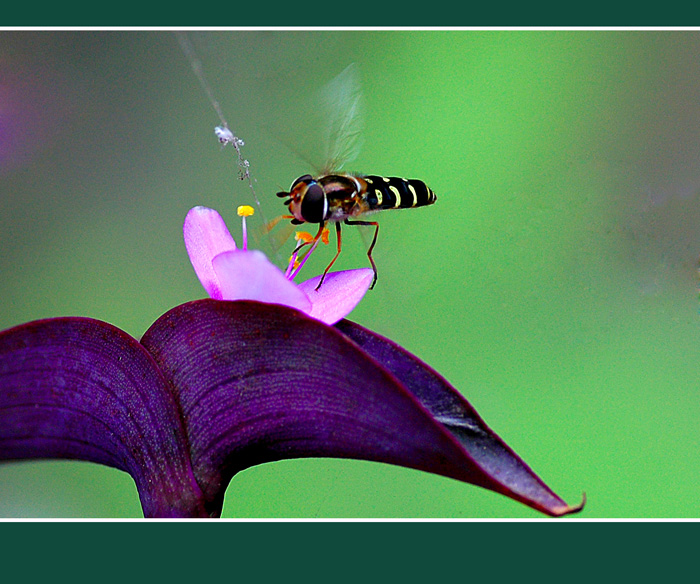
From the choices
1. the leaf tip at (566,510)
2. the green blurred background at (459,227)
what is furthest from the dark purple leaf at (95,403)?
the green blurred background at (459,227)

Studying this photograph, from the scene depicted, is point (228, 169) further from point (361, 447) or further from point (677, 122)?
point (361, 447)

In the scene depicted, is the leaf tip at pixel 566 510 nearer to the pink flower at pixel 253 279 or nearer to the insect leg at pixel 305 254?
the pink flower at pixel 253 279

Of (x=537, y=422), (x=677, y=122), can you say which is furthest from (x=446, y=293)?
(x=677, y=122)

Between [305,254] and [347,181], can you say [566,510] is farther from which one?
[347,181]

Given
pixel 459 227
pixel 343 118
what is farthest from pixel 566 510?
pixel 459 227

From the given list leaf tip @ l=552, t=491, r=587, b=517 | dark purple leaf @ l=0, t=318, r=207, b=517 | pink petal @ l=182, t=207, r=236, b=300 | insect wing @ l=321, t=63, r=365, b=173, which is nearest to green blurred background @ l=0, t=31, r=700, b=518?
insect wing @ l=321, t=63, r=365, b=173

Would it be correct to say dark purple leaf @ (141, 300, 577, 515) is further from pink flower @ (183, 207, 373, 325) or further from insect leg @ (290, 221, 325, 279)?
insect leg @ (290, 221, 325, 279)
